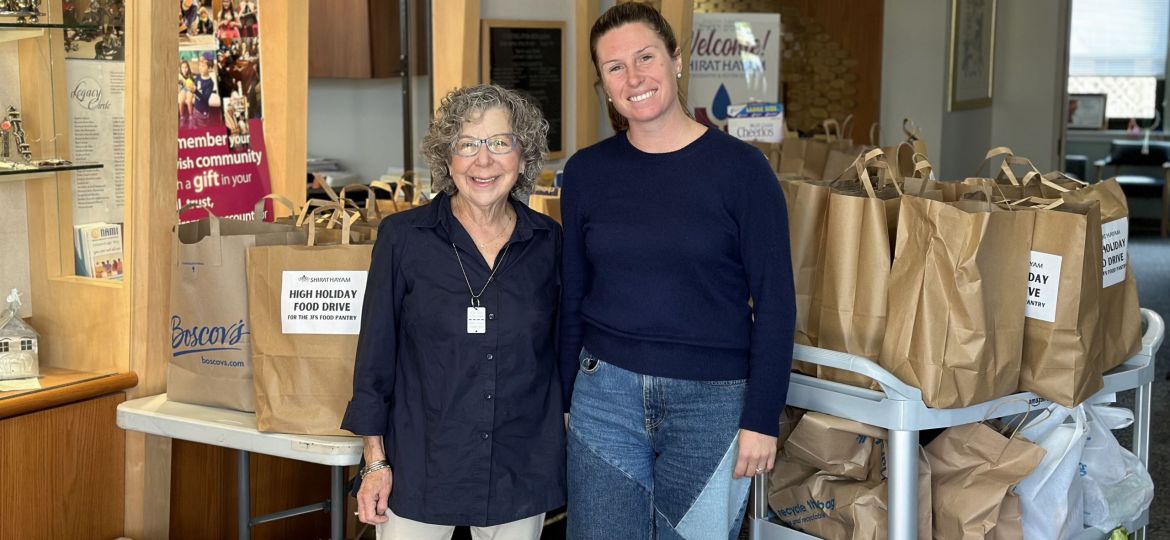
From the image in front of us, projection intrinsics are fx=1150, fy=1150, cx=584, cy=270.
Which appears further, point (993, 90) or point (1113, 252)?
point (993, 90)

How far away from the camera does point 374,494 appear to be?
1.99 meters

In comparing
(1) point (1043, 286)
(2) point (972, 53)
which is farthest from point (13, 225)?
(2) point (972, 53)

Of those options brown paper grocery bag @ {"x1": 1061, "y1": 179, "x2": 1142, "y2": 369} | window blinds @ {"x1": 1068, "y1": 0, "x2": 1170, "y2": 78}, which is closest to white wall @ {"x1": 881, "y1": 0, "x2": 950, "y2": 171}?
brown paper grocery bag @ {"x1": 1061, "y1": 179, "x2": 1142, "y2": 369}

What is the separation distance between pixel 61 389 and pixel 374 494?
0.86 metres

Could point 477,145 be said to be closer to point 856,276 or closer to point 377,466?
point 377,466

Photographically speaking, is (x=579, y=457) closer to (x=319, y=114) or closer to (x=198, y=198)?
(x=198, y=198)

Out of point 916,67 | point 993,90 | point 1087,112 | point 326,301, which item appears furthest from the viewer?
point 1087,112

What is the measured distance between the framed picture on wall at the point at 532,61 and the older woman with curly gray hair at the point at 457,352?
2.29 meters

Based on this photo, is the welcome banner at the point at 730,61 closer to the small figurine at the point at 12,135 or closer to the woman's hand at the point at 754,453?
the small figurine at the point at 12,135

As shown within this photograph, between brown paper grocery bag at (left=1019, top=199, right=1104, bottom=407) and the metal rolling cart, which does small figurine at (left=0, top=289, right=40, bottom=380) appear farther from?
brown paper grocery bag at (left=1019, top=199, right=1104, bottom=407)

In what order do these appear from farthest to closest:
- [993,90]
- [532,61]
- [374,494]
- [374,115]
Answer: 1. [993,90]
2. [374,115]
3. [532,61]
4. [374,494]

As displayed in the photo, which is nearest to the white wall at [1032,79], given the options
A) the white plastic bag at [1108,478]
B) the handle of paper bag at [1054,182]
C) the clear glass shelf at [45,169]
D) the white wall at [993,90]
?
the white wall at [993,90]

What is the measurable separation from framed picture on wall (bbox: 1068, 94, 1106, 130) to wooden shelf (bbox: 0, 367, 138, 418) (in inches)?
445

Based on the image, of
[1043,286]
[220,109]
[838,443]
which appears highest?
[220,109]
